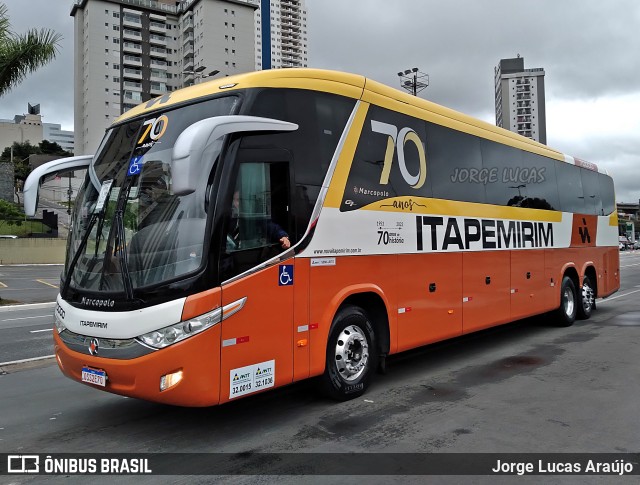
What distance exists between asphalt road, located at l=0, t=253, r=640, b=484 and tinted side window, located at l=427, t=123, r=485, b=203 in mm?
2653

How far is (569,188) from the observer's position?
38.8ft

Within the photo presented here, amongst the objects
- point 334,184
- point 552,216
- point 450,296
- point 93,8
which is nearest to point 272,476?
point 334,184

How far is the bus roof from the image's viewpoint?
5258mm

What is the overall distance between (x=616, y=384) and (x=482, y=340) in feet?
11.0

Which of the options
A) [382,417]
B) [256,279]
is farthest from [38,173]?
[382,417]

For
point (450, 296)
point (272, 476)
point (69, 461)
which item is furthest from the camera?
point (450, 296)

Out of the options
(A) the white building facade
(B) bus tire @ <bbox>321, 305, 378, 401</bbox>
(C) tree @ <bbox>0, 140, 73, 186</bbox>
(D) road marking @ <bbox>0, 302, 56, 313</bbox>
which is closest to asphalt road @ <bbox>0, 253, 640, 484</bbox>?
(B) bus tire @ <bbox>321, 305, 378, 401</bbox>

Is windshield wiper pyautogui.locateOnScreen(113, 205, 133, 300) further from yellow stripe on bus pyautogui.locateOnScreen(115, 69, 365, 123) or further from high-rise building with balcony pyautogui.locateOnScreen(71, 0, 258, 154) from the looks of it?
high-rise building with balcony pyautogui.locateOnScreen(71, 0, 258, 154)

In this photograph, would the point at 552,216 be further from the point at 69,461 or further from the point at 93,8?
the point at 93,8

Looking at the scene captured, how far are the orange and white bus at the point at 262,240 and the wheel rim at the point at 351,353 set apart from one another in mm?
22

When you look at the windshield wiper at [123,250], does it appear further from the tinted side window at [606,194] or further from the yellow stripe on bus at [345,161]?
the tinted side window at [606,194]

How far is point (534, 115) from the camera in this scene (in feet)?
522

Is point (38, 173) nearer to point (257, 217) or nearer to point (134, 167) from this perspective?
point (134, 167)

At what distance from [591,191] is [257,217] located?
1089 centimetres
